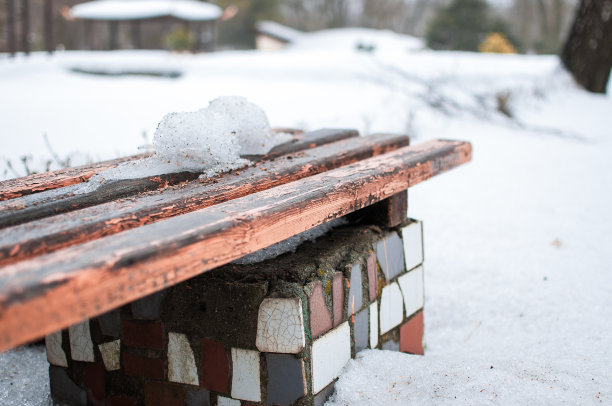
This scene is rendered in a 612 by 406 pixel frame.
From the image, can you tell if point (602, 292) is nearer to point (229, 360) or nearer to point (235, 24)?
point (229, 360)

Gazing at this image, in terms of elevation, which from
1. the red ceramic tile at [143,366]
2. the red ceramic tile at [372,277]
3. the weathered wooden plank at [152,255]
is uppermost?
the weathered wooden plank at [152,255]

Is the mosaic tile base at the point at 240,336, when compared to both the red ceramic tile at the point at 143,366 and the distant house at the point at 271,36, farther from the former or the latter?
the distant house at the point at 271,36

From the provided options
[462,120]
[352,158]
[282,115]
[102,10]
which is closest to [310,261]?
[352,158]

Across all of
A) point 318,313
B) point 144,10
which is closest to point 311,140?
point 318,313

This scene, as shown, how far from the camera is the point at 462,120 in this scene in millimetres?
5723

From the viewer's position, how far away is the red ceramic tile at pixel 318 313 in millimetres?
1391

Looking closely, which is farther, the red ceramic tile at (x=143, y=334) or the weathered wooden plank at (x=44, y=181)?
the red ceramic tile at (x=143, y=334)

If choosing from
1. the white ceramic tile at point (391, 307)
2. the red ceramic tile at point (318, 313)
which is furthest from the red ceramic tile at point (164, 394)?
the white ceramic tile at point (391, 307)

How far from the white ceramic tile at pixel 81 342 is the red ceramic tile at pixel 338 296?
2.21 ft

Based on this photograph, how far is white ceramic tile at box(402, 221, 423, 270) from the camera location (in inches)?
75.1

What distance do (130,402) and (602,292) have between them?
1.91m

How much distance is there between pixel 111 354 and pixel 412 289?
3.22 ft

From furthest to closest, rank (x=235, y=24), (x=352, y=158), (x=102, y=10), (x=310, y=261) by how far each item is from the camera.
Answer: (x=235, y=24) → (x=102, y=10) → (x=352, y=158) → (x=310, y=261)

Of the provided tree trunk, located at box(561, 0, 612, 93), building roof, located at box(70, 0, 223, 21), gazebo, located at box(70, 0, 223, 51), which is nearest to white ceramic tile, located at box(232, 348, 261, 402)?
tree trunk, located at box(561, 0, 612, 93)
